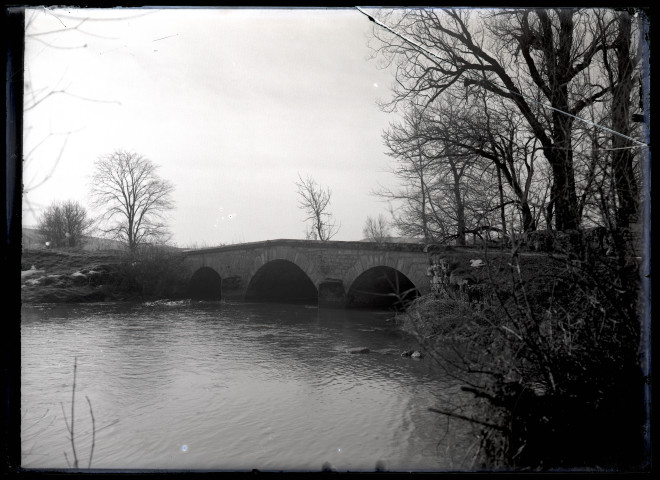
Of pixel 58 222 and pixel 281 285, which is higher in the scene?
pixel 58 222

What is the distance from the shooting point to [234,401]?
5.64m

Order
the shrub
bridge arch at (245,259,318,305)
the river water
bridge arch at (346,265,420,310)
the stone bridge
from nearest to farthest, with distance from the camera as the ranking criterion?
the river water, the stone bridge, bridge arch at (346,265,420,310), the shrub, bridge arch at (245,259,318,305)

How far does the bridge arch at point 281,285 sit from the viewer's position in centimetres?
2047

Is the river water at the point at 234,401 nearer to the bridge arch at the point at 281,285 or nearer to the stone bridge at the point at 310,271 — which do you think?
the stone bridge at the point at 310,271

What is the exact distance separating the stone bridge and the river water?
352 centimetres

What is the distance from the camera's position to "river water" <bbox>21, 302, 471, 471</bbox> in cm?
396

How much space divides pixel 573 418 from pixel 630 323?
0.60 m

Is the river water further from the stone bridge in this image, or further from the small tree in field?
the stone bridge

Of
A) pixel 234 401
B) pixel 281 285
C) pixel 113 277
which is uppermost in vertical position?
pixel 113 277

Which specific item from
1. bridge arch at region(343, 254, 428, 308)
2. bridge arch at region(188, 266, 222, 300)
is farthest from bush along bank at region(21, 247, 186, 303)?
bridge arch at region(343, 254, 428, 308)

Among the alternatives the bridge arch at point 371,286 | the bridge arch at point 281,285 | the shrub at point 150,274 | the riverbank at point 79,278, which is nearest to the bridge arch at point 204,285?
the shrub at point 150,274

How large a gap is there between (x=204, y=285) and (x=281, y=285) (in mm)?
5082

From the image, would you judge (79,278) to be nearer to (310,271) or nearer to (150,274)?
(150,274)

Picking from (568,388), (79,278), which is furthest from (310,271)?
(568,388)
